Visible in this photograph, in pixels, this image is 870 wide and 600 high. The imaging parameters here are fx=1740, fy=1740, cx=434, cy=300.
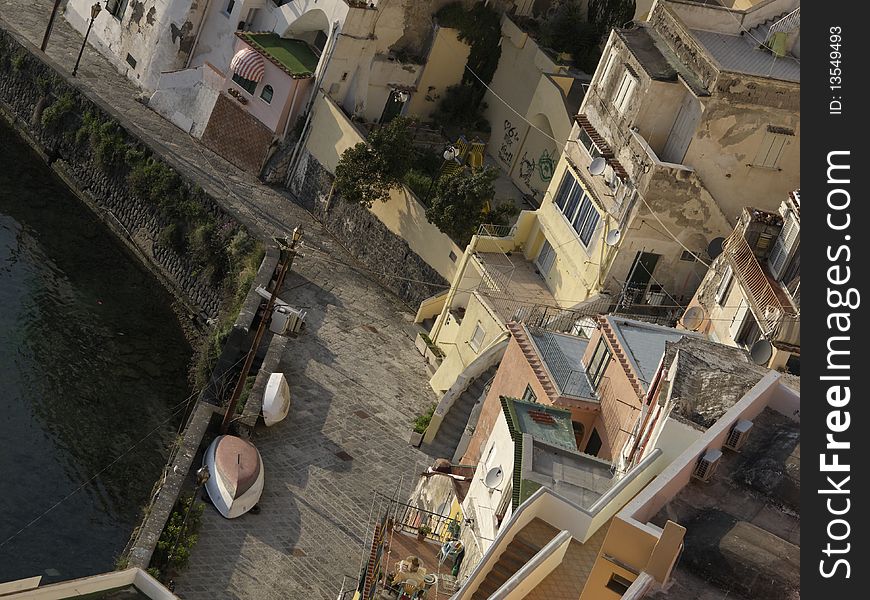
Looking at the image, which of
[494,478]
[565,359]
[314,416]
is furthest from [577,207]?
[494,478]

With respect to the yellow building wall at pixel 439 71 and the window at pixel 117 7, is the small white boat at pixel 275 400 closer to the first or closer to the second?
the yellow building wall at pixel 439 71

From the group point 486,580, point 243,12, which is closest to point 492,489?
point 486,580

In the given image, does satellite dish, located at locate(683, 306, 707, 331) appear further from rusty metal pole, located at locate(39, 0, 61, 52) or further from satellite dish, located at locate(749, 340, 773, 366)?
rusty metal pole, located at locate(39, 0, 61, 52)

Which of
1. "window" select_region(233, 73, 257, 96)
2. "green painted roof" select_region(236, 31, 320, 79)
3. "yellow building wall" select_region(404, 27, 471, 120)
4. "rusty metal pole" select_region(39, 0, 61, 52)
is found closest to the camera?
"green painted roof" select_region(236, 31, 320, 79)

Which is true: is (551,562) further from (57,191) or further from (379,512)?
(57,191)

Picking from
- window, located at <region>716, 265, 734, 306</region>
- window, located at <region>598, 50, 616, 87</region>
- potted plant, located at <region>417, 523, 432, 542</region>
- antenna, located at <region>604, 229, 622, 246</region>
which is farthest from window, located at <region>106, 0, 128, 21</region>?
potted plant, located at <region>417, 523, 432, 542</region>
